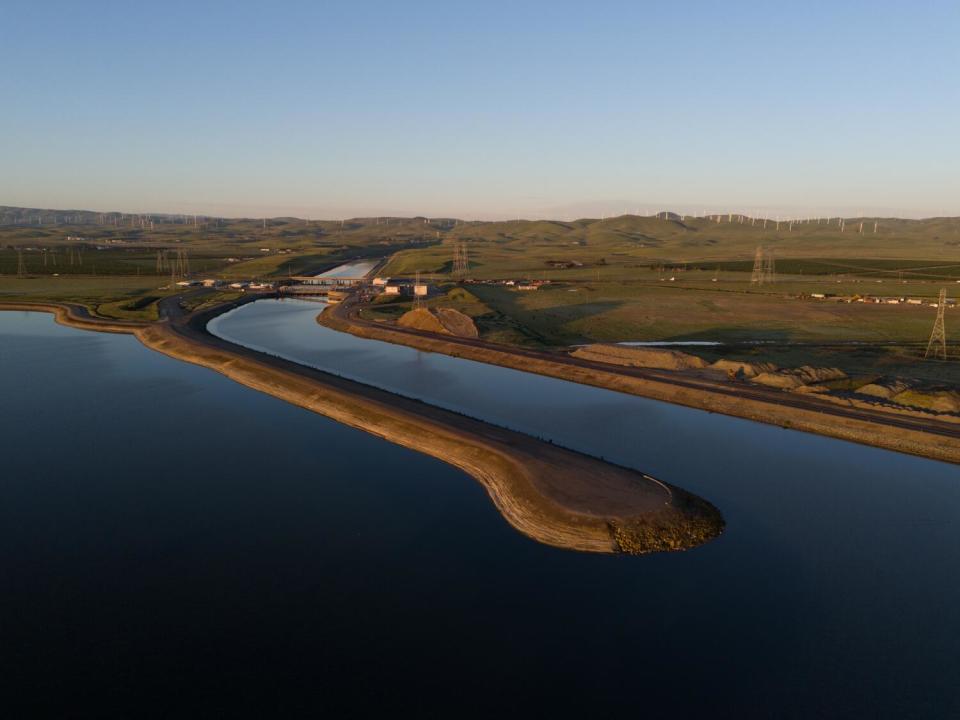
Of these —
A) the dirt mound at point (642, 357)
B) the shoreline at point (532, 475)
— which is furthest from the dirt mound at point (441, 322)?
the shoreline at point (532, 475)

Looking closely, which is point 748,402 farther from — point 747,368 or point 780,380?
point 747,368

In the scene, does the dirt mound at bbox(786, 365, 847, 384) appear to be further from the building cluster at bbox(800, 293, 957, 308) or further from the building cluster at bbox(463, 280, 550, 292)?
the building cluster at bbox(463, 280, 550, 292)

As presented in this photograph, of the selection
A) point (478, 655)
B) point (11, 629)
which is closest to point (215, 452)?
point (11, 629)

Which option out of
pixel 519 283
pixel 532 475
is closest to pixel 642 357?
pixel 532 475

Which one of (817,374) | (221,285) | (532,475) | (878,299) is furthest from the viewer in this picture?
(221,285)

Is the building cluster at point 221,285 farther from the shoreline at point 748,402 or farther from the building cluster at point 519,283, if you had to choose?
the shoreline at point 748,402

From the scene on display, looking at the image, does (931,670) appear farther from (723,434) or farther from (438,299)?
(438,299)

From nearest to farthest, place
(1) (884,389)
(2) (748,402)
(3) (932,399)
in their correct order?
(3) (932,399) → (2) (748,402) → (1) (884,389)
